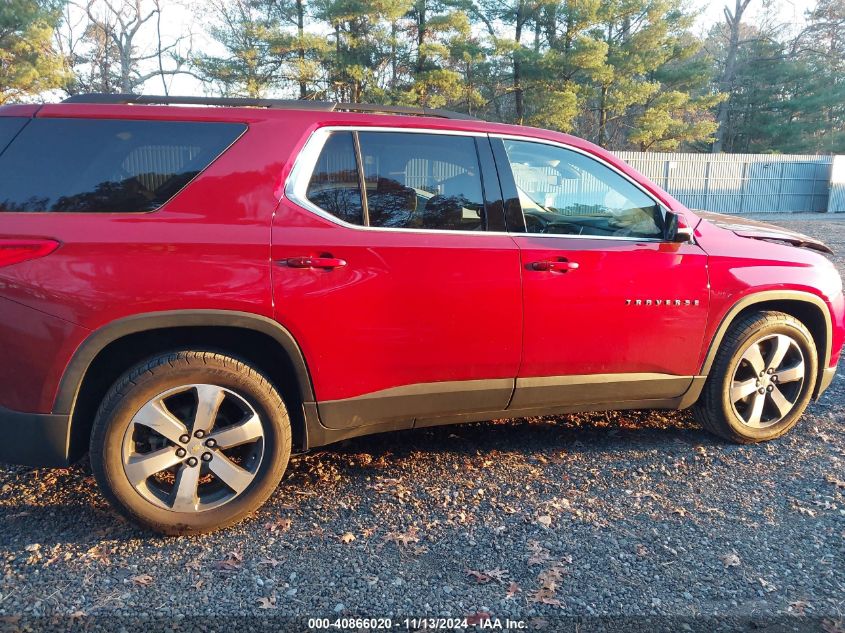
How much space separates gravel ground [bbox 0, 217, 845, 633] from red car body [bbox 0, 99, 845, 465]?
0.39m

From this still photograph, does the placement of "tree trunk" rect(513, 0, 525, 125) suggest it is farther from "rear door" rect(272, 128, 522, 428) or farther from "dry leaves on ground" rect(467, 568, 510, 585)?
"dry leaves on ground" rect(467, 568, 510, 585)

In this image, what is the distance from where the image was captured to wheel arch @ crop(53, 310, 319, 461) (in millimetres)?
2479

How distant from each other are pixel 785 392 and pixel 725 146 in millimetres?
43075

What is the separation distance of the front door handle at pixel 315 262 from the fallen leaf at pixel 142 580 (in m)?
1.37

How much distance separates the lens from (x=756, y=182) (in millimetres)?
25547

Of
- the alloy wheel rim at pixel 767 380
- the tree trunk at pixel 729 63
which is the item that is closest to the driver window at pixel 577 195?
the alloy wheel rim at pixel 767 380

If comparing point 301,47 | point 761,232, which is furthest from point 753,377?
point 301,47

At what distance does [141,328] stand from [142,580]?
0.99 m

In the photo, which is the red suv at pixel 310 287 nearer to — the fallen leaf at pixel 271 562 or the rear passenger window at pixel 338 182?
the rear passenger window at pixel 338 182

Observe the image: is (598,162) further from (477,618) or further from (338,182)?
(477,618)

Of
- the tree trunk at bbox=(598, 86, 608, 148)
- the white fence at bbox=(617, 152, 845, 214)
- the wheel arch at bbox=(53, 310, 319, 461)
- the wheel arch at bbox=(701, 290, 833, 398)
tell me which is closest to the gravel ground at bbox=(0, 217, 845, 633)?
the wheel arch at bbox=(53, 310, 319, 461)

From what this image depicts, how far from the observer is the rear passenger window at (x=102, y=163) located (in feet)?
8.11

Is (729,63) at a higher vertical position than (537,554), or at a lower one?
higher

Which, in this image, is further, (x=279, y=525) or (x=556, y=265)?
(x=556, y=265)
